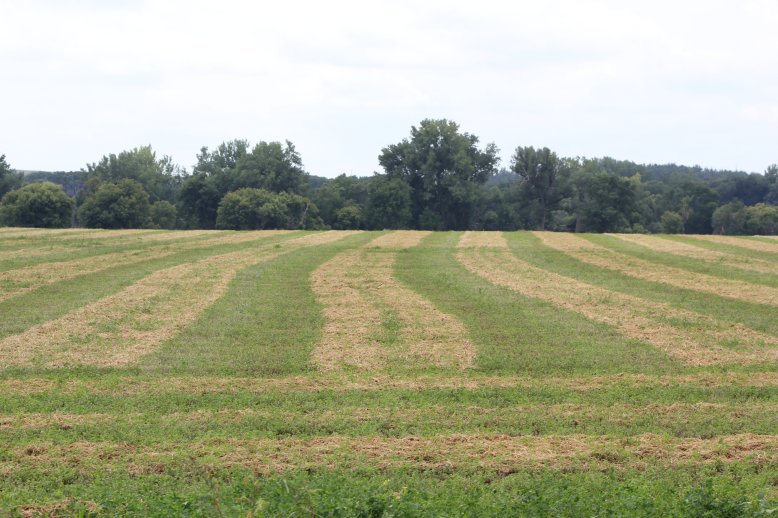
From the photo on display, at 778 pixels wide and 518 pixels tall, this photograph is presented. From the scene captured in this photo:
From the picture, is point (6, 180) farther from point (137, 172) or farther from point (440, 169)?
point (440, 169)

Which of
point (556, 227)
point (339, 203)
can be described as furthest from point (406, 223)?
point (556, 227)

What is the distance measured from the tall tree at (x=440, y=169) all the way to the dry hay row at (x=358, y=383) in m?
83.6

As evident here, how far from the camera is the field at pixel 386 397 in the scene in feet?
22.5

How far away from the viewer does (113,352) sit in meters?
12.5

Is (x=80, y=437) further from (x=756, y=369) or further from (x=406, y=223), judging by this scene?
(x=406, y=223)

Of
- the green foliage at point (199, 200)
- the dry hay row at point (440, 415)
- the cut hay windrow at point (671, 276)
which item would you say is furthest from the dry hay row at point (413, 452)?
the green foliage at point (199, 200)

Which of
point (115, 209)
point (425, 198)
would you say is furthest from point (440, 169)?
point (115, 209)

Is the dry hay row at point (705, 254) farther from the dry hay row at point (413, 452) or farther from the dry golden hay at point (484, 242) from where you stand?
the dry hay row at point (413, 452)

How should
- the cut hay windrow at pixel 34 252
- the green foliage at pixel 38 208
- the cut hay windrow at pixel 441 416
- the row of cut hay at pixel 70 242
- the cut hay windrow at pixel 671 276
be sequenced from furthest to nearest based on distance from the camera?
the green foliage at pixel 38 208 < the row of cut hay at pixel 70 242 < the cut hay windrow at pixel 34 252 < the cut hay windrow at pixel 671 276 < the cut hay windrow at pixel 441 416

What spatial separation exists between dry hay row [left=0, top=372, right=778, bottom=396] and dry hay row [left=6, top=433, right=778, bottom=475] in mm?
2076

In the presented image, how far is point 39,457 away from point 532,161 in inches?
3774

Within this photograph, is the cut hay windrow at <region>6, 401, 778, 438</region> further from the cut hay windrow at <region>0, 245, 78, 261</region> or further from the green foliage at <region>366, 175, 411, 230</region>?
the green foliage at <region>366, 175, 411, 230</region>

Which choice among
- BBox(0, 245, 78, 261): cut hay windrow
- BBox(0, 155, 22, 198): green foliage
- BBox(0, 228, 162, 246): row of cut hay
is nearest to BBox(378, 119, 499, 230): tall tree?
BBox(0, 155, 22, 198): green foliage

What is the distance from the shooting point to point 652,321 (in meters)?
15.5
